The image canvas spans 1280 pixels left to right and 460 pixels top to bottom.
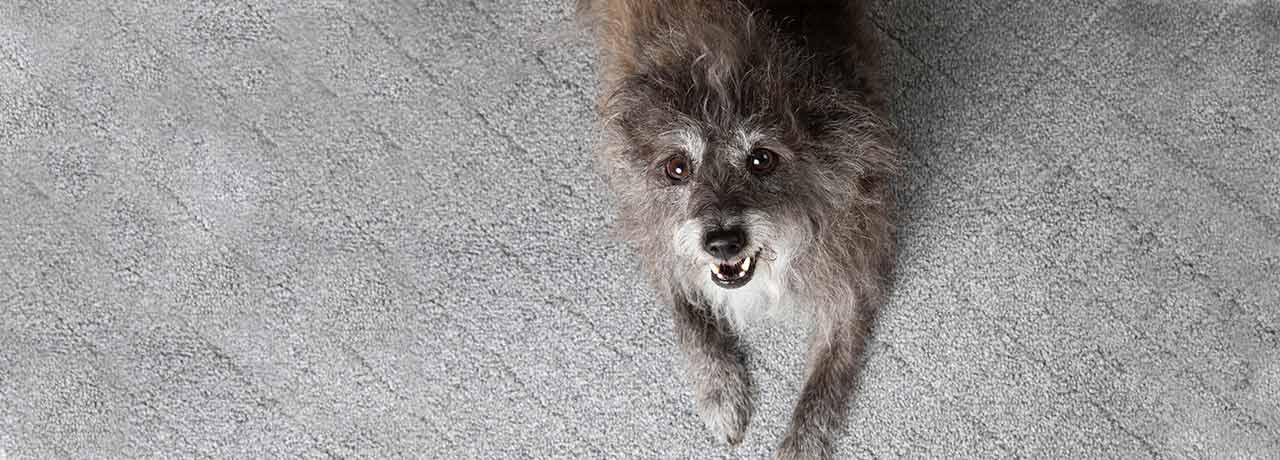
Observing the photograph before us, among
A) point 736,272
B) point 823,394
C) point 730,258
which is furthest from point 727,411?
point 730,258

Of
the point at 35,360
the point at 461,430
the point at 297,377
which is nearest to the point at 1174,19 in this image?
the point at 461,430

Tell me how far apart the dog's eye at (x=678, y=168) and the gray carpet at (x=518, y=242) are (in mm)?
572

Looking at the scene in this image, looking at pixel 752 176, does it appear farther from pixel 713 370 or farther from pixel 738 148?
pixel 713 370

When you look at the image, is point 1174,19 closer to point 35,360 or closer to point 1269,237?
point 1269,237

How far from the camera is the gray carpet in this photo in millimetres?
2156

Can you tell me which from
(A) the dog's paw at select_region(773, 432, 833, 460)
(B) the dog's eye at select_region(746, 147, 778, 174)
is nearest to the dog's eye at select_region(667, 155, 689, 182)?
(B) the dog's eye at select_region(746, 147, 778, 174)

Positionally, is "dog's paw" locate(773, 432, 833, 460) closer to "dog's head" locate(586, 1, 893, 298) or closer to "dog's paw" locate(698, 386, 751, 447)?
"dog's paw" locate(698, 386, 751, 447)

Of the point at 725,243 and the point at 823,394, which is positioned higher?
the point at 725,243

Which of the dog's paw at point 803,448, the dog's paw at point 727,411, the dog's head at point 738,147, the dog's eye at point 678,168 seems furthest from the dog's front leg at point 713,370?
the dog's eye at point 678,168

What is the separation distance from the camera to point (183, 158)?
2318 millimetres

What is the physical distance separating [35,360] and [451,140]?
3.72ft

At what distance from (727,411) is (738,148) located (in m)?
0.73

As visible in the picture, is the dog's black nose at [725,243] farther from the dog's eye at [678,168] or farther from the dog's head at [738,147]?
the dog's eye at [678,168]

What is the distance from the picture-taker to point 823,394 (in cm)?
208
